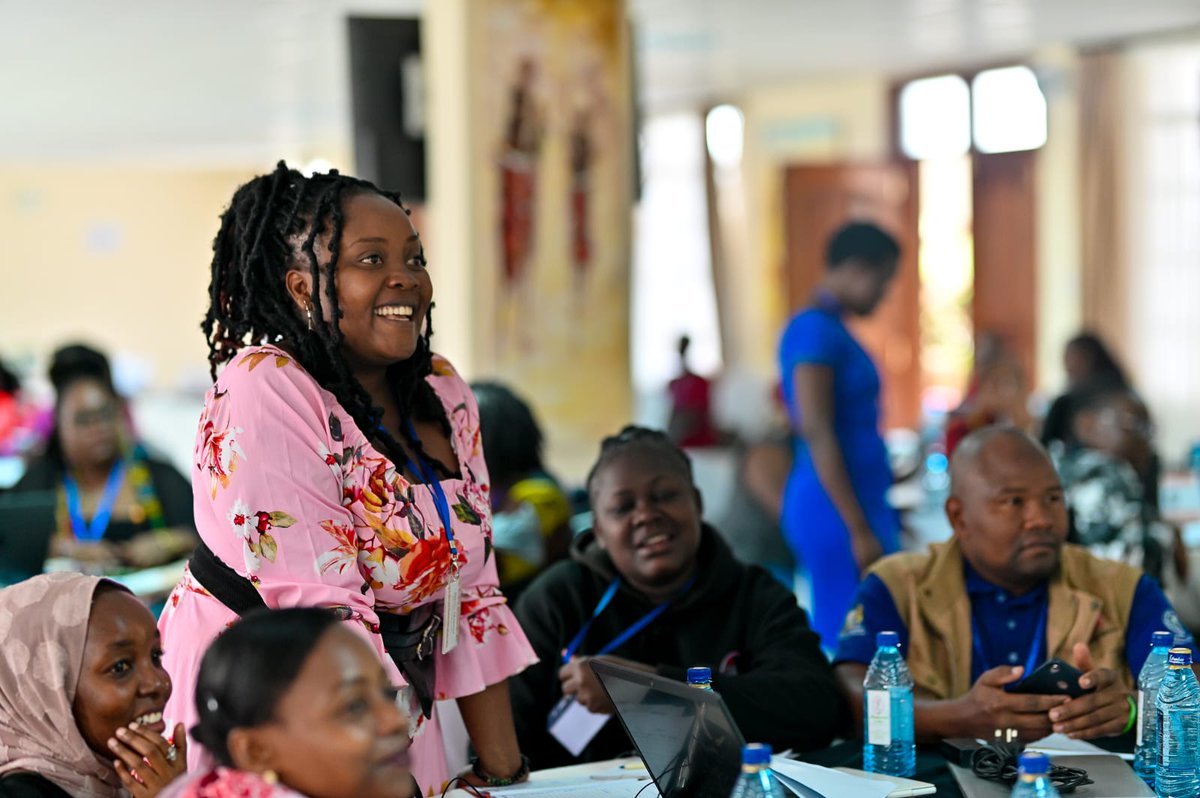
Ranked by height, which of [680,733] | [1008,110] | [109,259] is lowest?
[680,733]

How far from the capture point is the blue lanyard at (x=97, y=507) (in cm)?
475

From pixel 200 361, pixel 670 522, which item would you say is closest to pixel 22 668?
pixel 670 522

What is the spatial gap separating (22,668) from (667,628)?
1.32 meters

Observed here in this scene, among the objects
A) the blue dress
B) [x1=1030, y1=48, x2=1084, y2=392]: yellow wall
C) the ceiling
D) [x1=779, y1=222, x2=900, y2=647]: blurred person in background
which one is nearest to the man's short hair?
[x1=779, y1=222, x2=900, y2=647]: blurred person in background

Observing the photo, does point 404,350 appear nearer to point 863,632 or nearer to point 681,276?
point 863,632

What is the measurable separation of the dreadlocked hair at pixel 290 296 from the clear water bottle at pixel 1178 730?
128 cm

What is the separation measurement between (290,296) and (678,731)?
87 centimetres

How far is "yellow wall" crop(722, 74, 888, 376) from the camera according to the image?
450 inches

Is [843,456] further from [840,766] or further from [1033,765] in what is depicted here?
[1033,765]

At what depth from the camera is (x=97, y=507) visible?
480 cm

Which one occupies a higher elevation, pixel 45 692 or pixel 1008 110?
pixel 1008 110

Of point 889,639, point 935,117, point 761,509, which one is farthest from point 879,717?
point 935,117

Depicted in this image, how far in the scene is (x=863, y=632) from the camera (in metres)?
2.81

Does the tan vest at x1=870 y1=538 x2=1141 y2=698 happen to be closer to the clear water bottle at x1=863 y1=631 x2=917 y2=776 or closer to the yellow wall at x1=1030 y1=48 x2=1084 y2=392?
the clear water bottle at x1=863 y1=631 x2=917 y2=776
